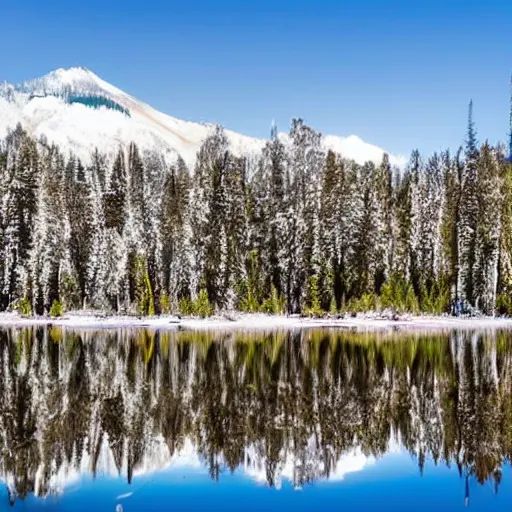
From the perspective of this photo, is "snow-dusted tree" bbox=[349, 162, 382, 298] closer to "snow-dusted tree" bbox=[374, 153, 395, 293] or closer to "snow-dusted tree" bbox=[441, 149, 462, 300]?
"snow-dusted tree" bbox=[374, 153, 395, 293]

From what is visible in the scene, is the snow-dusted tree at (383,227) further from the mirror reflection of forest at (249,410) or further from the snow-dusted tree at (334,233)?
the mirror reflection of forest at (249,410)

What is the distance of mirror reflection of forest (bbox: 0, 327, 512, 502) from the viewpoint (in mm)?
15258

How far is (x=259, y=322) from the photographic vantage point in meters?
55.0

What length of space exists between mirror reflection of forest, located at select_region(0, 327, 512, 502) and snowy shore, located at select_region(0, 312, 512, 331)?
17.3 meters

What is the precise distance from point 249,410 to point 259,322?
3561cm

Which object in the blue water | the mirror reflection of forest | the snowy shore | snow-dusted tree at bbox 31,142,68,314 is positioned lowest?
the blue water

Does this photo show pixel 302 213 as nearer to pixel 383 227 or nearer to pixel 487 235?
pixel 383 227

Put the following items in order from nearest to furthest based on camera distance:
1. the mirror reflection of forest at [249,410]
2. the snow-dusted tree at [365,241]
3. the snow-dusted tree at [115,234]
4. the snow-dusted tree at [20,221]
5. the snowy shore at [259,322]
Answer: the mirror reflection of forest at [249,410] → the snowy shore at [259,322] → the snow-dusted tree at [365,241] → the snow-dusted tree at [115,234] → the snow-dusted tree at [20,221]

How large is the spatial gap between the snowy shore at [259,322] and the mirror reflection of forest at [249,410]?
56.7 feet

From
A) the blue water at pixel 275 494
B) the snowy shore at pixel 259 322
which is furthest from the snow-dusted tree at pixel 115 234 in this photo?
the blue water at pixel 275 494

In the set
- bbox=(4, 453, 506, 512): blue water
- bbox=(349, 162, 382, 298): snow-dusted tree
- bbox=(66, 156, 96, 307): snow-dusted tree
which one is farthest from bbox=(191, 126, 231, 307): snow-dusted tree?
bbox=(4, 453, 506, 512): blue water

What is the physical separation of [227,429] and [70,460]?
3834mm

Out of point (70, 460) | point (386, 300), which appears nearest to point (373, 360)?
point (70, 460)

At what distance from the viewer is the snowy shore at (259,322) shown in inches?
2026
